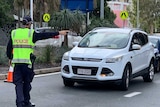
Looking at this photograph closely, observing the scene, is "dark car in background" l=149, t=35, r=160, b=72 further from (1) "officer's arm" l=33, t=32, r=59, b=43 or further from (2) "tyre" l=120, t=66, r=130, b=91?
(1) "officer's arm" l=33, t=32, r=59, b=43

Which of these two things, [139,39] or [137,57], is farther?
[139,39]

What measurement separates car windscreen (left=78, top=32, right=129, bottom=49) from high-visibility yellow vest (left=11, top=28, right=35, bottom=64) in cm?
441

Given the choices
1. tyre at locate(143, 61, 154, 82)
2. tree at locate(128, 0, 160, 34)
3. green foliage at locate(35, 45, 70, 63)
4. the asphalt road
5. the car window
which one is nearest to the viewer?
the asphalt road

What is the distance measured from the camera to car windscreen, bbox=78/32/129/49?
484 inches

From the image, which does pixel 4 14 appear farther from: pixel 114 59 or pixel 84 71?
pixel 114 59

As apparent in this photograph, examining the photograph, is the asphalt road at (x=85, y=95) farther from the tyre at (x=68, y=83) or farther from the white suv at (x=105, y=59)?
the white suv at (x=105, y=59)

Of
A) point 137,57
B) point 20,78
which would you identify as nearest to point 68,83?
point 137,57

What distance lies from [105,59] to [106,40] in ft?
4.31

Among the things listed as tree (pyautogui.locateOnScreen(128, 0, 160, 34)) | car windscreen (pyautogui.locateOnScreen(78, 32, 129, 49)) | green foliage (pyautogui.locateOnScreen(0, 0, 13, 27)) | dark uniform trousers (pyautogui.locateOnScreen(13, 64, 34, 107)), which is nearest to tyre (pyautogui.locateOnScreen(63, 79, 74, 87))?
car windscreen (pyautogui.locateOnScreen(78, 32, 129, 49))

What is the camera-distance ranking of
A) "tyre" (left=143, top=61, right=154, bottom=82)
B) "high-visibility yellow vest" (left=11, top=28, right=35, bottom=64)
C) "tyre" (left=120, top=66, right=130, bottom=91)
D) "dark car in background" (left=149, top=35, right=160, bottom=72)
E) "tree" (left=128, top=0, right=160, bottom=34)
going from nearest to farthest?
"high-visibility yellow vest" (left=11, top=28, right=35, bottom=64) < "tyre" (left=120, top=66, right=130, bottom=91) < "tyre" (left=143, top=61, right=154, bottom=82) < "dark car in background" (left=149, top=35, right=160, bottom=72) < "tree" (left=128, top=0, right=160, bottom=34)

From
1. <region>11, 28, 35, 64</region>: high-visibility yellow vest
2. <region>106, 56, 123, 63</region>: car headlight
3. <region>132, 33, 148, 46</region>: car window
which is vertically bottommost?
<region>106, 56, 123, 63</region>: car headlight

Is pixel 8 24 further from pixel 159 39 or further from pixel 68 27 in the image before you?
pixel 159 39

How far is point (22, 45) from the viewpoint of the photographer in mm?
8062

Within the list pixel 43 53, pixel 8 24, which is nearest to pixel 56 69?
pixel 43 53
